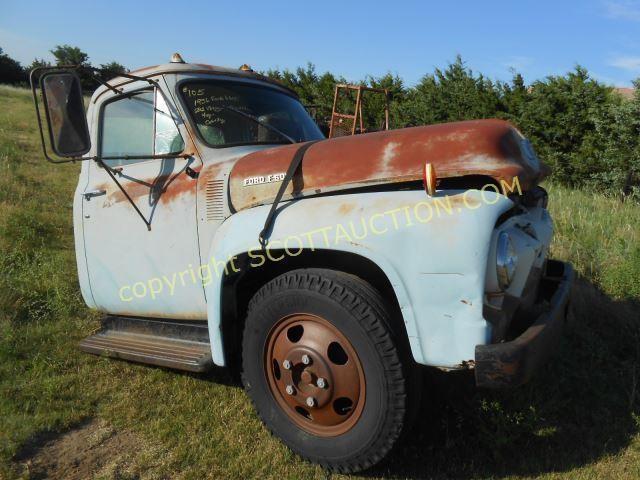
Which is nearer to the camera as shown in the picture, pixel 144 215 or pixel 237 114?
pixel 144 215

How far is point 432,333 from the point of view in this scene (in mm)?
2141

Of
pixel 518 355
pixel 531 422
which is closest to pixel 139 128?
pixel 518 355

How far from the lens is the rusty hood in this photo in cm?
229

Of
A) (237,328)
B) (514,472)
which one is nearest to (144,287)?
(237,328)

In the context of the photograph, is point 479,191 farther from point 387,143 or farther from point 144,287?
point 144,287

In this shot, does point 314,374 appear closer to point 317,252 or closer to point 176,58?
point 317,252

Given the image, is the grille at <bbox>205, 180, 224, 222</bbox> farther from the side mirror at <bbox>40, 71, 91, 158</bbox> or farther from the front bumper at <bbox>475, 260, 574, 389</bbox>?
the front bumper at <bbox>475, 260, 574, 389</bbox>

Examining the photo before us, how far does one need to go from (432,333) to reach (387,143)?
0.93 meters

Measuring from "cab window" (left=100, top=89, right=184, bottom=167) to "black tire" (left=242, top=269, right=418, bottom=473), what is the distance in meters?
1.24

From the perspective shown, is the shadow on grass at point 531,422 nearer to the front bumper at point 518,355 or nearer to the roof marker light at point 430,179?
the front bumper at point 518,355

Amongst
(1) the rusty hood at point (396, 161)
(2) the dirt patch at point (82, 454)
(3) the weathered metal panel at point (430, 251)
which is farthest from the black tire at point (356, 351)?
(2) the dirt patch at point (82, 454)

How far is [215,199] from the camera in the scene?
9.38 ft

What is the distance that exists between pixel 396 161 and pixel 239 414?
5.71ft

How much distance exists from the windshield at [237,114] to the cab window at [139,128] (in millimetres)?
175
